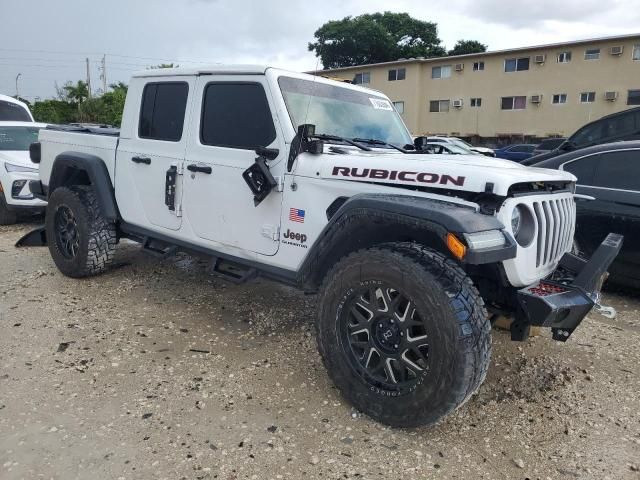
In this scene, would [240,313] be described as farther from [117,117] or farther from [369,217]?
[117,117]

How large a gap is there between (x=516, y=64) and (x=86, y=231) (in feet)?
102

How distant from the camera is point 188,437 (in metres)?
2.64

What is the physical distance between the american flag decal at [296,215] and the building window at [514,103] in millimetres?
30990

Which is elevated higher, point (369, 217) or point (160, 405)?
point (369, 217)

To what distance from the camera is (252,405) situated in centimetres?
296

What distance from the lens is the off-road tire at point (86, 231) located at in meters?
4.78

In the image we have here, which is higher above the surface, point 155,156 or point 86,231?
point 155,156

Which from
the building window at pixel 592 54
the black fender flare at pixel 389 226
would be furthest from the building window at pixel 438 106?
the black fender flare at pixel 389 226

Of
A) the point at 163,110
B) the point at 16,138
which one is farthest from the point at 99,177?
the point at 16,138

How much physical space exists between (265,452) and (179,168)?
226 cm

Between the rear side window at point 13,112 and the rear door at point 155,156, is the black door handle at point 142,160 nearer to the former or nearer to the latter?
the rear door at point 155,156

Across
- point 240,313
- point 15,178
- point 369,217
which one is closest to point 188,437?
point 369,217

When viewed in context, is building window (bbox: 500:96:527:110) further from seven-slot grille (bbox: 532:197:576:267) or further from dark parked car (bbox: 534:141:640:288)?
seven-slot grille (bbox: 532:197:576:267)

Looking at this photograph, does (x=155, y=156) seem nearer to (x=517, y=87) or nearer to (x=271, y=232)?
(x=271, y=232)
